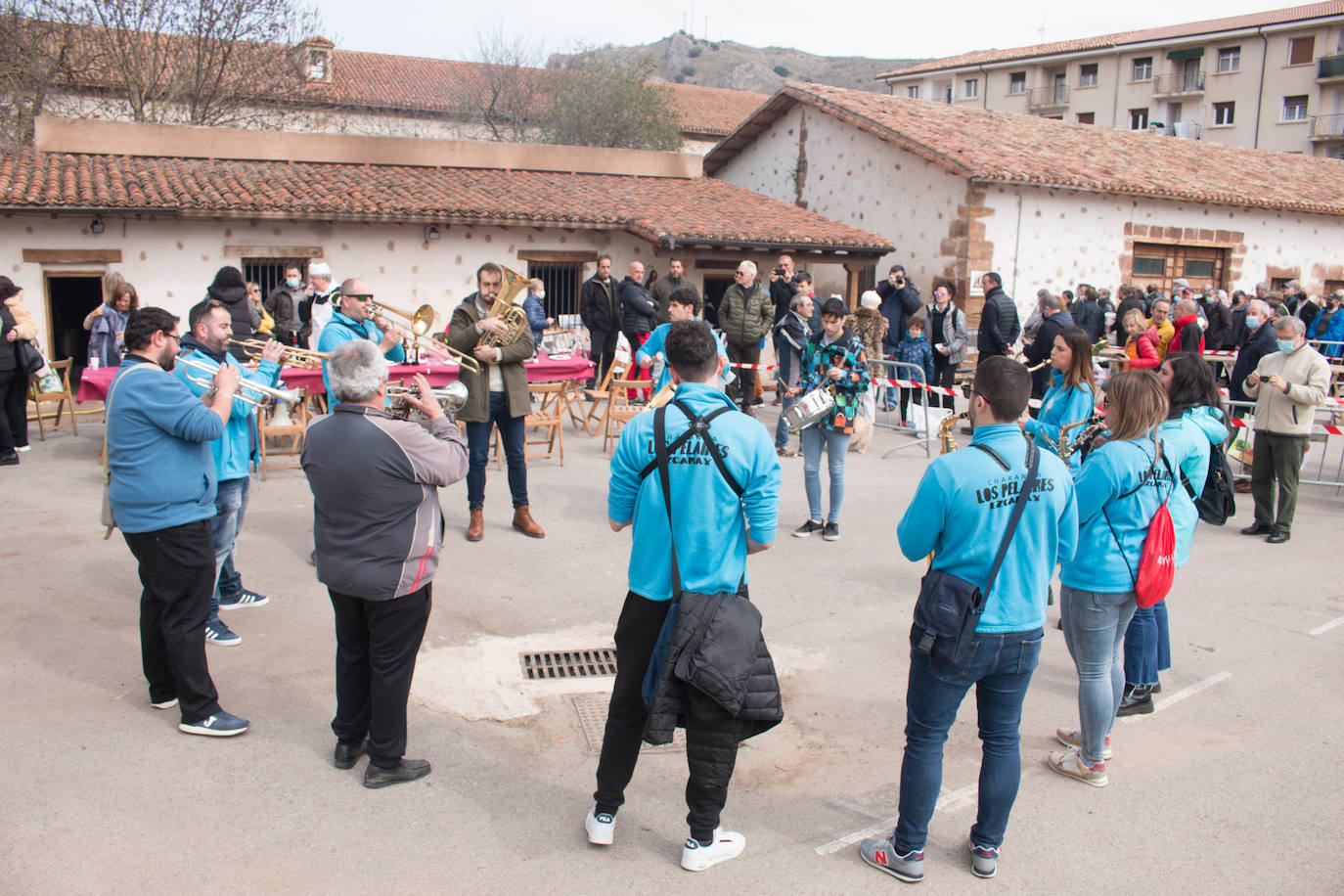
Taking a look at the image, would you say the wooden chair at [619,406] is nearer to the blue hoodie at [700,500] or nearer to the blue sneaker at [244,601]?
the blue sneaker at [244,601]

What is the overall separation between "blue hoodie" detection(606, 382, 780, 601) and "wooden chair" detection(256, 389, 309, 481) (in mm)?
5614

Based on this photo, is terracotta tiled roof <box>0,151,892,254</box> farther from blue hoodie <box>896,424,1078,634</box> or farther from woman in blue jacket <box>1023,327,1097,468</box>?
blue hoodie <box>896,424,1078,634</box>

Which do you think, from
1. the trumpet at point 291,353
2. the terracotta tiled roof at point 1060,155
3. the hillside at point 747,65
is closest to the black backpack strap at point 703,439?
the trumpet at point 291,353

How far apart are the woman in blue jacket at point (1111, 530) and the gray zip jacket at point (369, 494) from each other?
2.38m

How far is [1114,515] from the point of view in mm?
3764

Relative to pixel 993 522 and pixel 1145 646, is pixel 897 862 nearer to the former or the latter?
pixel 993 522

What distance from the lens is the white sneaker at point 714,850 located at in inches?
127

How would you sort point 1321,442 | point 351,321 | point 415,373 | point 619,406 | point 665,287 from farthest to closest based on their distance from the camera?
point 665,287
point 1321,442
point 619,406
point 415,373
point 351,321

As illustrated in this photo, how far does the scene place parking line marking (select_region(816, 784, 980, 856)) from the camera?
342 centimetres

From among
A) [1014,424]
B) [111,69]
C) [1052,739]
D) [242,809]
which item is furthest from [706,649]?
[111,69]

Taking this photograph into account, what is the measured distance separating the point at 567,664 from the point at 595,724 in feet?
2.14

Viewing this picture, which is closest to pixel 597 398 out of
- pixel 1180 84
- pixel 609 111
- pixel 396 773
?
pixel 396 773

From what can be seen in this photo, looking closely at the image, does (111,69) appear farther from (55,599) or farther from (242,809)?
(242,809)

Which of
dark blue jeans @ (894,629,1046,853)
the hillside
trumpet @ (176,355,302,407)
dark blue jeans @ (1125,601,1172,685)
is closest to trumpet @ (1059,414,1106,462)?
dark blue jeans @ (1125,601,1172,685)
